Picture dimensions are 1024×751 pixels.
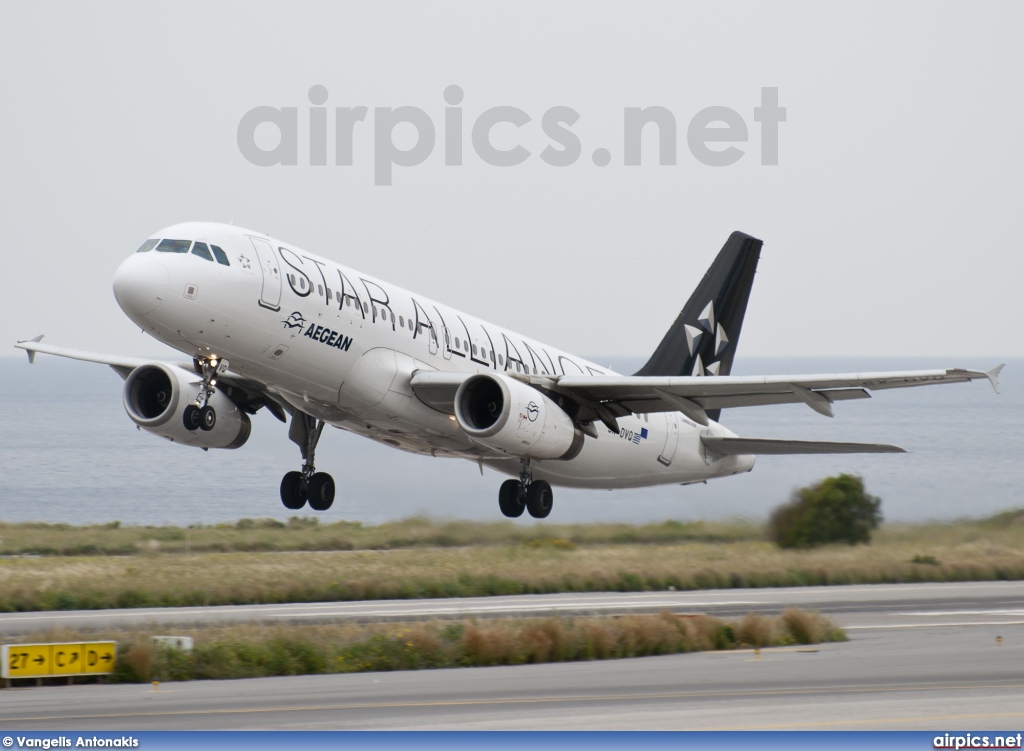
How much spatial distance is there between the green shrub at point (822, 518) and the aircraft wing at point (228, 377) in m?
18.6

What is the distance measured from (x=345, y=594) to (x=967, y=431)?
129 meters

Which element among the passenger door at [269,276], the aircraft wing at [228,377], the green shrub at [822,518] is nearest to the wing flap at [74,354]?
the aircraft wing at [228,377]

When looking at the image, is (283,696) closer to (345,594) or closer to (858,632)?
(858,632)

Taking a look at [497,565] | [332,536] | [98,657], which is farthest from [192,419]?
[332,536]

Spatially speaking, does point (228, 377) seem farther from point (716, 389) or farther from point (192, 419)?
point (716, 389)

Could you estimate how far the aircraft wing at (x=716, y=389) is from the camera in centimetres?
2383

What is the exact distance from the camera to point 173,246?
70.6ft

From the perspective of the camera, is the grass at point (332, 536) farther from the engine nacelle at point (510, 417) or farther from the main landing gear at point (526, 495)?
the engine nacelle at point (510, 417)

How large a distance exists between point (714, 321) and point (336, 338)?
44.6 feet

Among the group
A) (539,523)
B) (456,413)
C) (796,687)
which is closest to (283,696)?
(796,687)

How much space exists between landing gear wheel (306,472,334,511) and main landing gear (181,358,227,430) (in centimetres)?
528

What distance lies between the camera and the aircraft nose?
20703 mm

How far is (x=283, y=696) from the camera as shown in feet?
54.1

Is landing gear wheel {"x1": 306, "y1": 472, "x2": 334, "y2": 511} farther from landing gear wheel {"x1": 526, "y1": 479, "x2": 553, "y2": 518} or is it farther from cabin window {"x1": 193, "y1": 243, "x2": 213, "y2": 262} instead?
cabin window {"x1": 193, "y1": 243, "x2": 213, "y2": 262}
